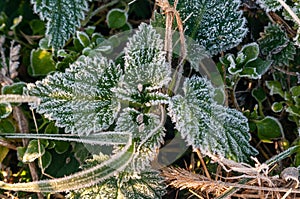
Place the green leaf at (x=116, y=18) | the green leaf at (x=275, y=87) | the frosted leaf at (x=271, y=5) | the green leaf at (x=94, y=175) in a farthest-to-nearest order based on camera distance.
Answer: the green leaf at (x=116, y=18)
the green leaf at (x=275, y=87)
the frosted leaf at (x=271, y=5)
the green leaf at (x=94, y=175)

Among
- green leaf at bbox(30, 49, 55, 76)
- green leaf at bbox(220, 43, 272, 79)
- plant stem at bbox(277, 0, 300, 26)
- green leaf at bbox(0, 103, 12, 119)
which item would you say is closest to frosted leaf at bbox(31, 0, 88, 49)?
green leaf at bbox(30, 49, 55, 76)

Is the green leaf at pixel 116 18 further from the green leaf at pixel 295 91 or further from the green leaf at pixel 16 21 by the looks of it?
the green leaf at pixel 295 91

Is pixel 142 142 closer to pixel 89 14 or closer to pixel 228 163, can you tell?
pixel 228 163

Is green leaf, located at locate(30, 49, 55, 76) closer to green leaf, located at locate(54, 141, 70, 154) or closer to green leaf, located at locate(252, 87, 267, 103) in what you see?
green leaf, located at locate(54, 141, 70, 154)

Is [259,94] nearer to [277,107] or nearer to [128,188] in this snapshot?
[277,107]

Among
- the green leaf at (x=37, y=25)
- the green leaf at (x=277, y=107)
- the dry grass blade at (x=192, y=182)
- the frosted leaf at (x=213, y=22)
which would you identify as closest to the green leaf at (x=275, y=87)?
the green leaf at (x=277, y=107)

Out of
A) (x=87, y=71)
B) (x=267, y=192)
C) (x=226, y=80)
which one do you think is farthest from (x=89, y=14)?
(x=267, y=192)

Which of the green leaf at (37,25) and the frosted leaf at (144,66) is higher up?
the green leaf at (37,25)
